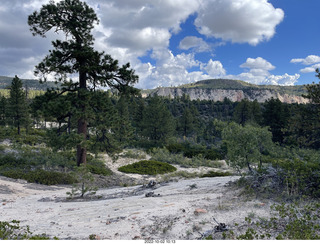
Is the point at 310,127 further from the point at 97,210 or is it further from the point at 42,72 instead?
the point at 42,72

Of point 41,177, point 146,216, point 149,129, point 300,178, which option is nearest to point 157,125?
point 149,129

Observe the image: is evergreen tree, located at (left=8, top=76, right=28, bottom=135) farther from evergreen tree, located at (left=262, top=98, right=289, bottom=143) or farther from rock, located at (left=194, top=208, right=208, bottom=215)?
evergreen tree, located at (left=262, top=98, right=289, bottom=143)

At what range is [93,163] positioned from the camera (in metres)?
16.4

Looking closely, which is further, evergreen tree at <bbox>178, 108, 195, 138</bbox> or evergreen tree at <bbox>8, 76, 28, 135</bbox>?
evergreen tree at <bbox>178, 108, 195, 138</bbox>

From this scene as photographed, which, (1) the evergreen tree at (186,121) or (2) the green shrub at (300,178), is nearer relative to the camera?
(2) the green shrub at (300,178)

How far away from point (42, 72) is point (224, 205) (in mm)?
13461

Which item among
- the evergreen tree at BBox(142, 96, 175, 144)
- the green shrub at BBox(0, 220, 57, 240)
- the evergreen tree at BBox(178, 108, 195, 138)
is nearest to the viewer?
the green shrub at BBox(0, 220, 57, 240)

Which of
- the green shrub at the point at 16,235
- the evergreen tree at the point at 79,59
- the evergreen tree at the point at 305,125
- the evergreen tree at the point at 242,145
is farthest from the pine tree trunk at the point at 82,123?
the evergreen tree at the point at 305,125

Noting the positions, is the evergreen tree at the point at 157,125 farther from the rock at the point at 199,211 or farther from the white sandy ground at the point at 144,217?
the rock at the point at 199,211

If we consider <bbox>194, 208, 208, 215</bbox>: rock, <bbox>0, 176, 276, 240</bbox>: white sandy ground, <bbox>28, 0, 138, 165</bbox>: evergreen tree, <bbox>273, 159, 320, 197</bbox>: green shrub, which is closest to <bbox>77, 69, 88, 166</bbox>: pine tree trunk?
<bbox>28, 0, 138, 165</bbox>: evergreen tree

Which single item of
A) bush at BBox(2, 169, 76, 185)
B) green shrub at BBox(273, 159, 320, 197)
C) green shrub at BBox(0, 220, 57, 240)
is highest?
green shrub at BBox(273, 159, 320, 197)

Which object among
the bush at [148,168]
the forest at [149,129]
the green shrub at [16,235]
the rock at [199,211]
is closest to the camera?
the green shrub at [16,235]

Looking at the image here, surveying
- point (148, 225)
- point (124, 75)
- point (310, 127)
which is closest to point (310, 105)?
point (310, 127)
